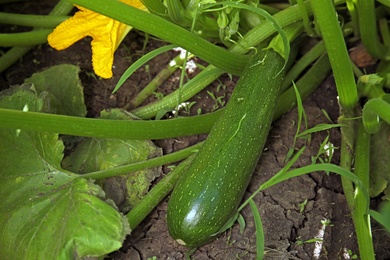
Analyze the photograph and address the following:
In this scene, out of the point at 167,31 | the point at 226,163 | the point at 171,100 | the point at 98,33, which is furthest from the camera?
the point at 171,100

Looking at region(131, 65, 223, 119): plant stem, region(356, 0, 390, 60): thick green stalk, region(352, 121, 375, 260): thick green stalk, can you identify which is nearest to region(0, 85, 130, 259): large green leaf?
region(131, 65, 223, 119): plant stem

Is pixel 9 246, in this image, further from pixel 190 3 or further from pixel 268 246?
pixel 190 3

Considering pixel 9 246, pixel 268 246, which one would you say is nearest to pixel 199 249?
pixel 268 246

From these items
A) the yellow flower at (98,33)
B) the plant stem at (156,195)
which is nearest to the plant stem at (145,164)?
the plant stem at (156,195)

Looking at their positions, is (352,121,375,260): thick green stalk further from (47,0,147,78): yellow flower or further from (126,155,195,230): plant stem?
(47,0,147,78): yellow flower

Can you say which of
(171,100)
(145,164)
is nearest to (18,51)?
(171,100)

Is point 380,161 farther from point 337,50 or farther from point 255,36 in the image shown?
point 255,36
